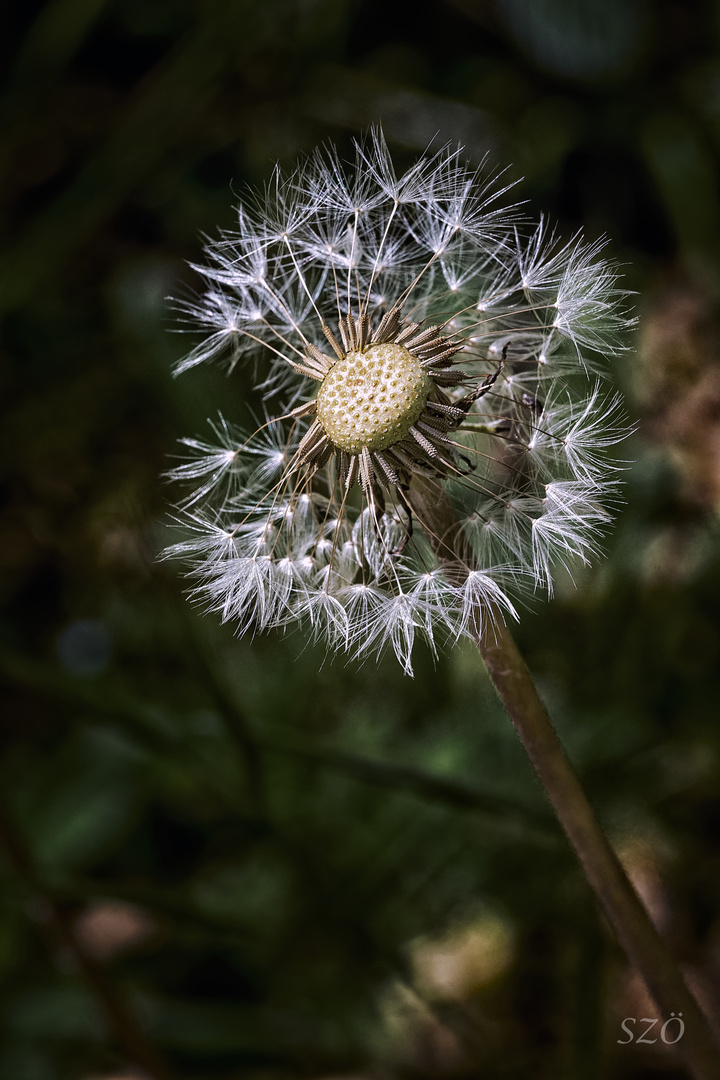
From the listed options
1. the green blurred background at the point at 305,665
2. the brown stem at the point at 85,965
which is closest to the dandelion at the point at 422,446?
the green blurred background at the point at 305,665

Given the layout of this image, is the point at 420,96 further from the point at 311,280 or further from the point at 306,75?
the point at 311,280

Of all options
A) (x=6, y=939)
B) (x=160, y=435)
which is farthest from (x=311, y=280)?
(x=6, y=939)

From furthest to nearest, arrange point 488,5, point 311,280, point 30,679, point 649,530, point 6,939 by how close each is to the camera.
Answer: point 488,5 < point 6,939 < point 649,530 < point 30,679 < point 311,280

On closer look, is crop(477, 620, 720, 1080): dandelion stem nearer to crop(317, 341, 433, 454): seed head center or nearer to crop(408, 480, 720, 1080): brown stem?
crop(408, 480, 720, 1080): brown stem

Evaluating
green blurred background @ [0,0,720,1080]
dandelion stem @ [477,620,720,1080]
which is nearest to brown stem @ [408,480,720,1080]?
dandelion stem @ [477,620,720,1080]

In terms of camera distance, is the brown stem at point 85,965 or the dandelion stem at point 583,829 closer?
the dandelion stem at point 583,829

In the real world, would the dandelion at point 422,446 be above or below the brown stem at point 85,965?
above

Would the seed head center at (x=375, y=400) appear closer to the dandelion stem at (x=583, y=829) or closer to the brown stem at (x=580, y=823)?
the brown stem at (x=580, y=823)
